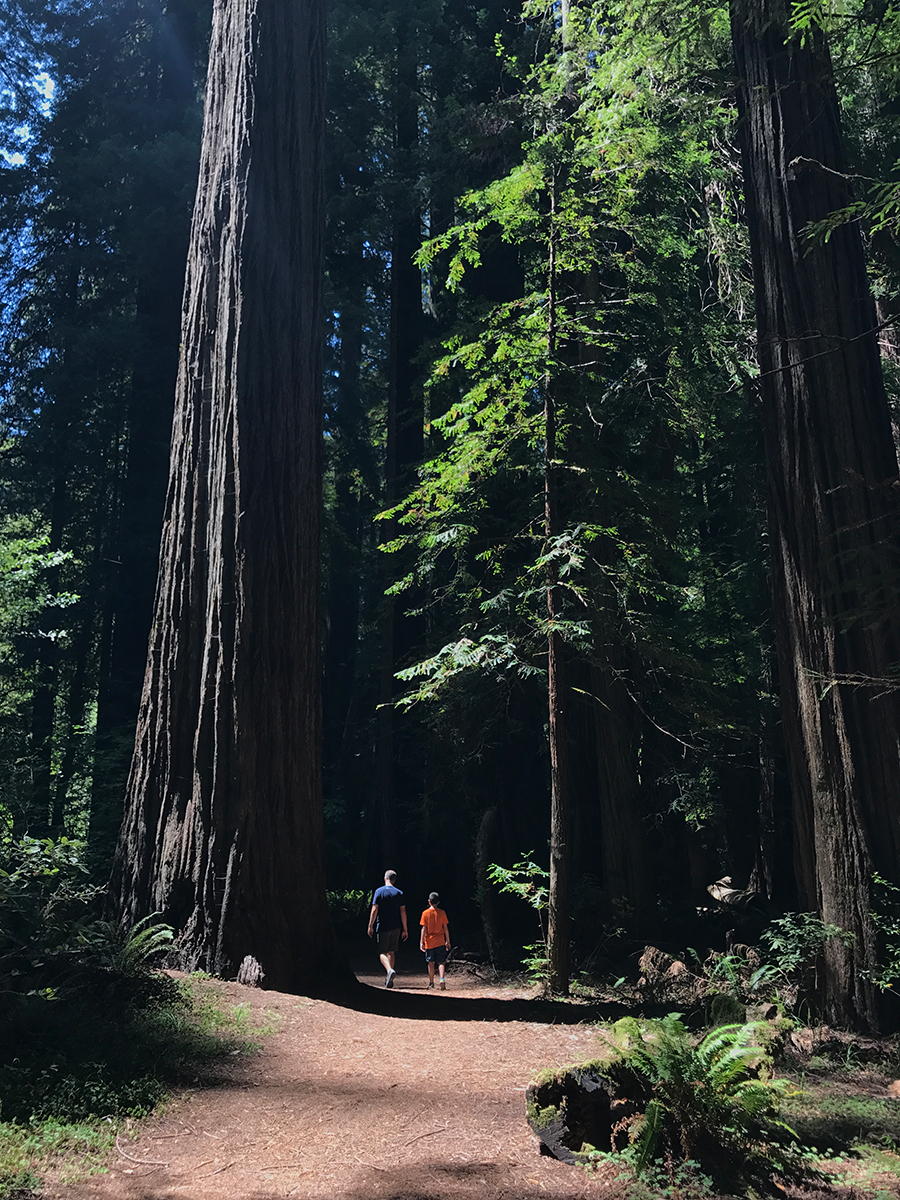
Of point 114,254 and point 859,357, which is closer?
point 859,357

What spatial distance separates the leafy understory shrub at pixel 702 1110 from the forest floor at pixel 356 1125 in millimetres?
191

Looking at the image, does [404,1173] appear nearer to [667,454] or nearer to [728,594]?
[667,454]

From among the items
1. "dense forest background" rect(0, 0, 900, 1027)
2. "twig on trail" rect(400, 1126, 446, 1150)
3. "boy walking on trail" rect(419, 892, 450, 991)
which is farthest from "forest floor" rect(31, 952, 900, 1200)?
"boy walking on trail" rect(419, 892, 450, 991)

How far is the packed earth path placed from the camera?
336 cm

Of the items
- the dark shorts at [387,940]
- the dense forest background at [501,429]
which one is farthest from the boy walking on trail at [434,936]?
the dense forest background at [501,429]

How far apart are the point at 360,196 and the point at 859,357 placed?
14472mm

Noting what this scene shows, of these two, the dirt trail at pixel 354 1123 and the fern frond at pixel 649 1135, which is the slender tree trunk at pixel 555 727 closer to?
the dirt trail at pixel 354 1123

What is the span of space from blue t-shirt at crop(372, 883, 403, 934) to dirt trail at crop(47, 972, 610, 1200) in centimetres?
441

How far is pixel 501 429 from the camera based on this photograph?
29.6ft

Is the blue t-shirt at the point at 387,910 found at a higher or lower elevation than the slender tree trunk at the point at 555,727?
lower

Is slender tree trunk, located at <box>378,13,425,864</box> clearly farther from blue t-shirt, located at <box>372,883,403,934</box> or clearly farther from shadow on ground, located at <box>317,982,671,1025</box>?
shadow on ground, located at <box>317,982,671,1025</box>

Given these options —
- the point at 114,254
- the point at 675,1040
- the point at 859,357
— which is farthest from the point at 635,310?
the point at 114,254

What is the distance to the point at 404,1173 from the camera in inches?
136

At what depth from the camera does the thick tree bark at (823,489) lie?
636 centimetres
